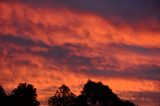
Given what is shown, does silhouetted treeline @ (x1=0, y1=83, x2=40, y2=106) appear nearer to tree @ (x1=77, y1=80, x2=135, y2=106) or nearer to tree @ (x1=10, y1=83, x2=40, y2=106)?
tree @ (x1=10, y1=83, x2=40, y2=106)

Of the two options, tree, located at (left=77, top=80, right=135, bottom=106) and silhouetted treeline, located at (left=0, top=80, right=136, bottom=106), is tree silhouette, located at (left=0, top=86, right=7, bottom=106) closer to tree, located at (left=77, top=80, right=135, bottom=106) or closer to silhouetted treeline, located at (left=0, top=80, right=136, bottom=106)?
silhouetted treeline, located at (left=0, top=80, right=136, bottom=106)

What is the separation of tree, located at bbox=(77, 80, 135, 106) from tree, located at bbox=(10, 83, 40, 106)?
14.5m

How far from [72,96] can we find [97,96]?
846cm

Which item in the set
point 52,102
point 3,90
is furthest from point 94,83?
point 3,90

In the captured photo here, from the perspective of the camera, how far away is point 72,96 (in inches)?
6806

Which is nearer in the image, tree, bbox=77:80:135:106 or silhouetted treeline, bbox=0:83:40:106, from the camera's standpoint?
silhouetted treeline, bbox=0:83:40:106

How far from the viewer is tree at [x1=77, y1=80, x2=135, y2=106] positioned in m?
168

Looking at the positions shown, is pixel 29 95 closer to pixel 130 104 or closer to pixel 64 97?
pixel 64 97

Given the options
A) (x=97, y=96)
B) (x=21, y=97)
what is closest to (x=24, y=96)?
(x=21, y=97)

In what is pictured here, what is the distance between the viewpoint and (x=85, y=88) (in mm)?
169875

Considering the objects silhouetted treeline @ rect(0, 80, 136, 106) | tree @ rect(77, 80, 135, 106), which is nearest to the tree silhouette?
silhouetted treeline @ rect(0, 80, 136, 106)

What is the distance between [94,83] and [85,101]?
7354 millimetres

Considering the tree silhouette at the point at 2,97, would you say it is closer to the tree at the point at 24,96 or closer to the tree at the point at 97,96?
the tree at the point at 24,96

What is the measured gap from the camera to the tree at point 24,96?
532 ft
